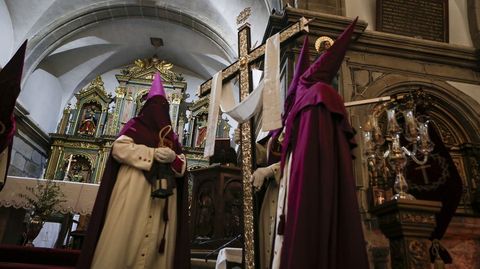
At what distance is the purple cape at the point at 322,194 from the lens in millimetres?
1894

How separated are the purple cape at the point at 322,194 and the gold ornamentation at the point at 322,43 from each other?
211cm

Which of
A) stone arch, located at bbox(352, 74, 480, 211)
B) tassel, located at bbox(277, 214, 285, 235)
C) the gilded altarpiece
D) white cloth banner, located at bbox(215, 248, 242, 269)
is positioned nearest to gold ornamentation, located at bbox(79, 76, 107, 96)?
the gilded altarpiece

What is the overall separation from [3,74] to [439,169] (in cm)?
505

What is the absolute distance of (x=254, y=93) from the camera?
296cm

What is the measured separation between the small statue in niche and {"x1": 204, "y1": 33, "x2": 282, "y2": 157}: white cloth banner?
8289 mm

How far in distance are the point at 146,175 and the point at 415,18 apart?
A: 4607 mm

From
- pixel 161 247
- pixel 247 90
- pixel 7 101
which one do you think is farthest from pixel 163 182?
pixel 7 101

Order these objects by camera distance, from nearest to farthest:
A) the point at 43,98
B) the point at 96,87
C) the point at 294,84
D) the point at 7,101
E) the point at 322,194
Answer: the point at 322,194
the point at 294,84
the point at 7,101
the point at 43,98
the point at 96,87

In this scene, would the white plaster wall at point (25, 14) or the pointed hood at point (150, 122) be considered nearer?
the pointed hood at point (150, 122)

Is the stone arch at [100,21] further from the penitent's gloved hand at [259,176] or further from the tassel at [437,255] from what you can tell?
the tassel at [437,255]

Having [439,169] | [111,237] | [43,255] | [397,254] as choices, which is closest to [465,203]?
[439,169]

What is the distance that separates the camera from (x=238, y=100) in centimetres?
660

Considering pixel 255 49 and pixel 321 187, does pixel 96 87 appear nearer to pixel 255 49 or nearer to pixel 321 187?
pixel 255 49

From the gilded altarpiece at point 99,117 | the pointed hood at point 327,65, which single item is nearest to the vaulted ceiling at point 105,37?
the gilded altarpiece at point 99,117
